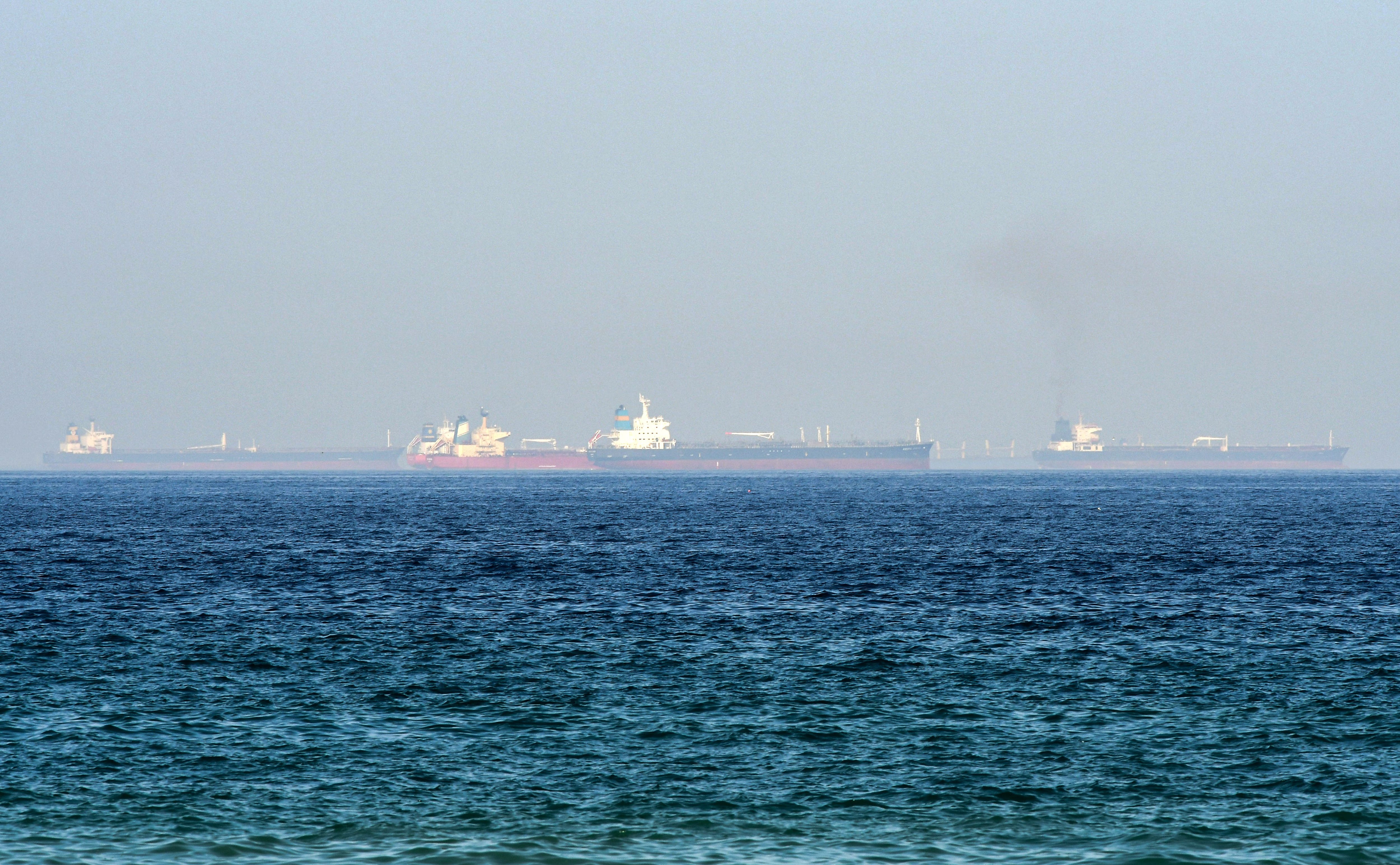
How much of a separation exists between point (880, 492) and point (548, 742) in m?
113

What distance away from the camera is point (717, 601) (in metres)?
34.5

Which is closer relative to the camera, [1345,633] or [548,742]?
[548,742]

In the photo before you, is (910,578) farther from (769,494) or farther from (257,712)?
(769,494)

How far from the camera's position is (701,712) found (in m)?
19.7

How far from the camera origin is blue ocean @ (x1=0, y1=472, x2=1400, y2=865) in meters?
13.6

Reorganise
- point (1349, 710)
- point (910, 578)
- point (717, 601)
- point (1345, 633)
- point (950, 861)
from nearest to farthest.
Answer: point (950, 861) → point (1349, 710) → point (1345, 633) → point (717, 601) → point (910, 578)

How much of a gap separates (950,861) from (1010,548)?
43701 mm

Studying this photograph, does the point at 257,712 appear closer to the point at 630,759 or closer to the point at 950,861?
the point at 630,759

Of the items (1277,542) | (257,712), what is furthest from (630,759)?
(1277,542)

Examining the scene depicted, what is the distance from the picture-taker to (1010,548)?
54.9 metres

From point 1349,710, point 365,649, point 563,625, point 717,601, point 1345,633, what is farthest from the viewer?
point 717,601

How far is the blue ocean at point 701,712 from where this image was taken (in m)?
13.6

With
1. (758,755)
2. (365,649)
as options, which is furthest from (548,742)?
(365,649)

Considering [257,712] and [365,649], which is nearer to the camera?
[257,712]
